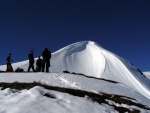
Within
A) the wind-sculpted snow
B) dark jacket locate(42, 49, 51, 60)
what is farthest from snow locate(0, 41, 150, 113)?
dark jacket locate(42, 49, 51, 60)

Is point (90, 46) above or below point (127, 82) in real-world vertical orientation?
above

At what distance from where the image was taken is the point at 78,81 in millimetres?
25109

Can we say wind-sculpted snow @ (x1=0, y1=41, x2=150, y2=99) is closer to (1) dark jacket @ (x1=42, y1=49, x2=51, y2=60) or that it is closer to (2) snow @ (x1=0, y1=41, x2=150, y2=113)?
(2) snow @ (x1=0, y1=41, x2=150, y2=113)

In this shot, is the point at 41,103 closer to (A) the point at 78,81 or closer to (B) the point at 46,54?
(A) the point at 78,81

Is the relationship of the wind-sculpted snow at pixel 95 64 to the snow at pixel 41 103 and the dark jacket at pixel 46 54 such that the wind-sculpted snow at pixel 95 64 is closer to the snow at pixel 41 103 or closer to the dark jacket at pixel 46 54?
the dark jacket at pixel 46 54

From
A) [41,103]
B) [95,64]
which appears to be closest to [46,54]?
[41,103]

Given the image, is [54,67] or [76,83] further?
[54,67]

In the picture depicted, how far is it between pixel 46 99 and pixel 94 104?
2.37 meters

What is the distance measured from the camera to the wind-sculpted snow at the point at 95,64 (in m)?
83.6

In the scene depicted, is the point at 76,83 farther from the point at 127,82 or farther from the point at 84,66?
the point at 84,66

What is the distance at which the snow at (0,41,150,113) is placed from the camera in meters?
12.7

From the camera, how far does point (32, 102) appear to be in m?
12.6

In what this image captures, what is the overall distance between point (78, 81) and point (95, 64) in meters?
76.2

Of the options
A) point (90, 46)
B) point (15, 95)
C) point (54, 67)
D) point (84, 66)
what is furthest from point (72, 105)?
point (90, 46)
